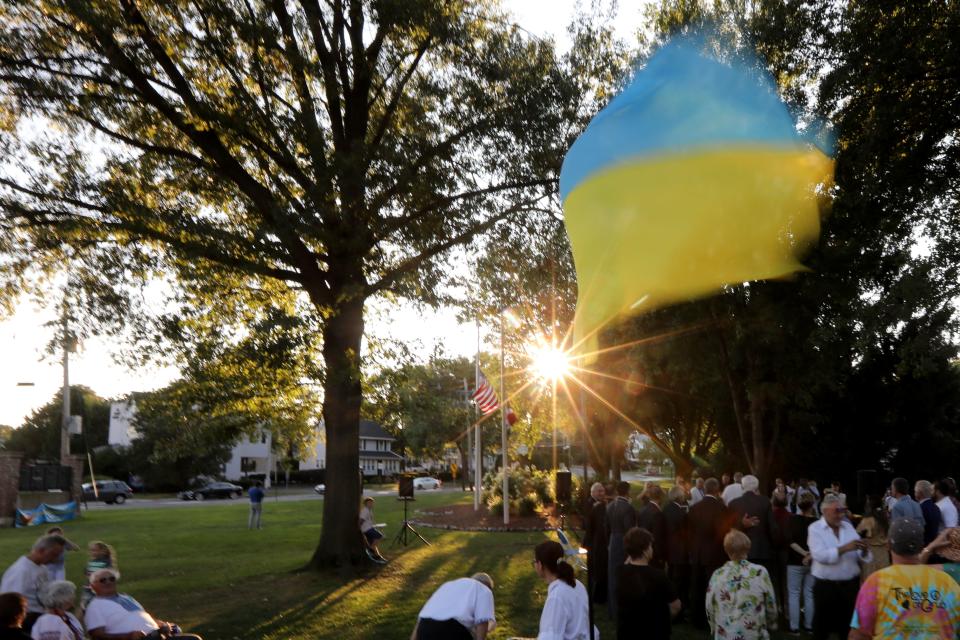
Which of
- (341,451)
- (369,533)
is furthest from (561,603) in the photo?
(369,533)

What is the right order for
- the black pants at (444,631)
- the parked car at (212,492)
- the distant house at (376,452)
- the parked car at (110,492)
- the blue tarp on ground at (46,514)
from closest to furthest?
the black pants at (444,631)
the blue tarp on ground at (46,514)
the parked car at (110,492)
the parked car at (212,492)
the distant house at (376,452)

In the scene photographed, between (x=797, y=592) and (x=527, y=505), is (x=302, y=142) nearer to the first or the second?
(x=797, y=592)

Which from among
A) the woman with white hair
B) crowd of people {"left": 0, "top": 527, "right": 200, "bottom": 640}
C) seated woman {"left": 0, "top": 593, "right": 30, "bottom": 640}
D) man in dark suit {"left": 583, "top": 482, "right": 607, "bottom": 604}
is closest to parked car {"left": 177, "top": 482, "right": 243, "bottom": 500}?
man in dark suit {"left": 583, "top": 482, "right": 607, "bottom": 604}

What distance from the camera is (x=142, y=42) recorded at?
15031 mm

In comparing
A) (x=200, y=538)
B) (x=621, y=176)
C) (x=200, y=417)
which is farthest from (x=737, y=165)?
(x=200, y=538)

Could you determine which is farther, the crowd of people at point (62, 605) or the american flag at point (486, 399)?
the american flag at point (486, 399)

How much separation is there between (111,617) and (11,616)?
1.33 m

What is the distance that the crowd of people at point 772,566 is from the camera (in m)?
4.76

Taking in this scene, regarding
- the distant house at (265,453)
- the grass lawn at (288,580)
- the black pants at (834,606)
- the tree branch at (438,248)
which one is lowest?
the grass lawn at (288,580)

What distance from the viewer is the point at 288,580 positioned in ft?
54.2

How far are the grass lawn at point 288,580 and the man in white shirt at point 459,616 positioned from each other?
520 cm

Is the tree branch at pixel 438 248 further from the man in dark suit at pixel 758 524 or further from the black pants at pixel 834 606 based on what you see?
the black pants at pixel 834 606

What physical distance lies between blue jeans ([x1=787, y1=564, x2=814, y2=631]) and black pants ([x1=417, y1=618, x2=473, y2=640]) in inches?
259

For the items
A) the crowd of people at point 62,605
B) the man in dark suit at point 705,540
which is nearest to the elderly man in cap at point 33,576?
the crowd of people at point 62,605
